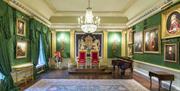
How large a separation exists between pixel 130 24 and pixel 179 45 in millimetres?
7547

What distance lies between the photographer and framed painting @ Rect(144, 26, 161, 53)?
28.5ft

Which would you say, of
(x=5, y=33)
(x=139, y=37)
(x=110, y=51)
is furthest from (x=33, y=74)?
(x=110, y=51)

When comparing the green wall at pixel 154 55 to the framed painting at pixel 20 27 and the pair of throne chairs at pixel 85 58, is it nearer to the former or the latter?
the pair of throne chairs at pixel 85 58

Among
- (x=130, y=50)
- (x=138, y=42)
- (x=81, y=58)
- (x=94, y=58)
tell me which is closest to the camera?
(x=138, y=42)

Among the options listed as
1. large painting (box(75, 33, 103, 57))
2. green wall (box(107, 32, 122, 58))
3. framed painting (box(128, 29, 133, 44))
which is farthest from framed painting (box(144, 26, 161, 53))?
large painting (box(75, 33, 103, 57))

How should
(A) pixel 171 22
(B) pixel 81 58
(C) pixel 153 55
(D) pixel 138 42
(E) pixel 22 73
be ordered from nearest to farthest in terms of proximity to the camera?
1. (A) pixel 171 22
2. (E) pixel 22 73
3. (C) pixel 153 55
4. (D) pixel 138 42
5. (B) pixel 81 58

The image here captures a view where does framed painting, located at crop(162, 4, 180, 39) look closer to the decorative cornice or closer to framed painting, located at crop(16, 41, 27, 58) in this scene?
the decorative cornice

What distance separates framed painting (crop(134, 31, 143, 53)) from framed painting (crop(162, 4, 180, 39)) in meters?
3.11

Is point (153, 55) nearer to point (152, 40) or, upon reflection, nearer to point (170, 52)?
point (152, 40)

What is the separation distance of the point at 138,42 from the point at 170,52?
4.37m

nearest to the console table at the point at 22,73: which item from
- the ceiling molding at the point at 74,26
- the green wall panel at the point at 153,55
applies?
the green wall panel at the point at 153,55

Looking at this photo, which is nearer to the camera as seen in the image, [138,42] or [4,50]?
[4,50]

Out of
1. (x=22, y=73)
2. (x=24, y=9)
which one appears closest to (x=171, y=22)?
(x=24, y=9)

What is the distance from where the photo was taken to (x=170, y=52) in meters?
7.32
